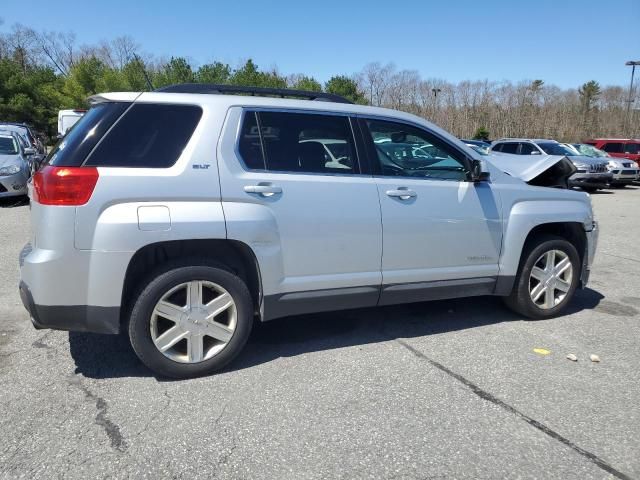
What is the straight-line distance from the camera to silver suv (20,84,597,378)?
3.22m

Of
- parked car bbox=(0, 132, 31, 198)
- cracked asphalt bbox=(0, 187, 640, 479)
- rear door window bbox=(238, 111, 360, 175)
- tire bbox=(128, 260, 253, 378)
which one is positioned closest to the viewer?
cracked asphalt bbox=(0, 187, 640, 479)

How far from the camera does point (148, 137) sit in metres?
3.39

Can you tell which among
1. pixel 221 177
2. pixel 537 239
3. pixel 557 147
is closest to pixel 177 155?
pixel 221 177

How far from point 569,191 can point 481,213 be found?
1137mm

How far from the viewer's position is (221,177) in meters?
3.46

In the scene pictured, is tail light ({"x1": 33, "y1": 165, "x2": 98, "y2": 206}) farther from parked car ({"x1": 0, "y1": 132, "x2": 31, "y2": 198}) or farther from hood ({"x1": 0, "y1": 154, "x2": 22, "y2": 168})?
hood ({"x1": 0, "y1": 154, "x2": 22, "y2": 168})

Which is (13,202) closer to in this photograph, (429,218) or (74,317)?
(74,317)

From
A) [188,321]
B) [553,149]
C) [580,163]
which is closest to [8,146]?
[188,321]

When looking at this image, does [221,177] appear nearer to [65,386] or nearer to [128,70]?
[65,386]

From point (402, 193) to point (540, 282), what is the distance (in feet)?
5.83

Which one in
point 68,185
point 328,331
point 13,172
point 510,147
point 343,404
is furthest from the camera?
point 510,147

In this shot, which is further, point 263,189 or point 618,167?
point 618,167

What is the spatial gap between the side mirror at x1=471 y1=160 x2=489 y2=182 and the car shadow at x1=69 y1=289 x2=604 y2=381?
1343mm

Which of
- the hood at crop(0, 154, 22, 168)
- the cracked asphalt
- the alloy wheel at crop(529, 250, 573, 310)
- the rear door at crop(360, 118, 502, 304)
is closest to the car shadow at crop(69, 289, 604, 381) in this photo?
the cracked asphalt
